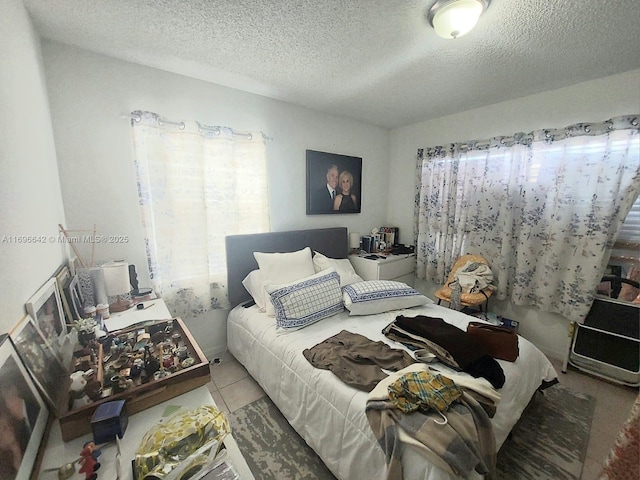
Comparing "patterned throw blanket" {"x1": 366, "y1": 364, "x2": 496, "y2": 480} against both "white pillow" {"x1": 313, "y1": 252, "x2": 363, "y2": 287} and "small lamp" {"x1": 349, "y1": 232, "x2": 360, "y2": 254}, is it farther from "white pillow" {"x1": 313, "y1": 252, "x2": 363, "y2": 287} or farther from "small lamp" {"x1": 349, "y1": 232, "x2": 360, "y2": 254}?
"small lamp" {"x1": 349, "y1": 232, "x2": 360, "y2": 254}

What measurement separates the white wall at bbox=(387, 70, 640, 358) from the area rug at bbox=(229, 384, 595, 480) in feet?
2.34

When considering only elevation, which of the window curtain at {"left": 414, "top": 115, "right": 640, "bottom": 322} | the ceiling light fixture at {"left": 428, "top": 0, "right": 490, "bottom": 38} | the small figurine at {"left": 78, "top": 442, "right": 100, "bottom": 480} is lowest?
the small figurine at {"left": 78, "top": 442, "right": 100, "bottom": 480}

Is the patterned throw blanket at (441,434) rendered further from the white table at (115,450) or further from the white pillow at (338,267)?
the white pillow at (338,267)

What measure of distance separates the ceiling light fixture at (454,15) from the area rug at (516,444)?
2.38 meters

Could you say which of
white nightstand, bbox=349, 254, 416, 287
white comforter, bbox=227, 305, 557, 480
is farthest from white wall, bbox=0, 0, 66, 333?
white nightstand, bbox=349, 254, 416, 287

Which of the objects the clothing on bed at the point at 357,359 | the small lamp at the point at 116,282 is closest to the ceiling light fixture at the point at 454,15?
the clothing on bed at the point at 357,359

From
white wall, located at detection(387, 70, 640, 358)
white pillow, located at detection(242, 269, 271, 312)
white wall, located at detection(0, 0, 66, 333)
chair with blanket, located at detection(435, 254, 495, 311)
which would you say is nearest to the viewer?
white wall, located at detection(0, 0, 66, 333)

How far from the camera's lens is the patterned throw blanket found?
2.99 ft

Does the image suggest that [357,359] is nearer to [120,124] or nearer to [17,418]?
[17,418]

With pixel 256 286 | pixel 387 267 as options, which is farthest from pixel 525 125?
pixel 256 286

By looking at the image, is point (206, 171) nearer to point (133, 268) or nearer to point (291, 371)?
point (133, 268)

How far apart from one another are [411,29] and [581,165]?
189cm

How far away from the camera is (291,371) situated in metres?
1.54

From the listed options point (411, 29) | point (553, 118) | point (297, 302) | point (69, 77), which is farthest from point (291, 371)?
point (553, 118)
